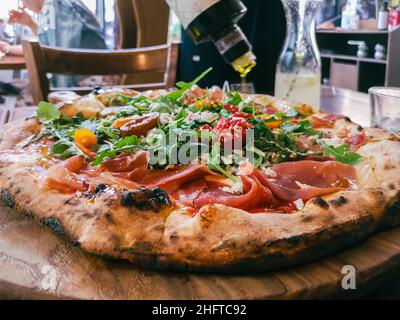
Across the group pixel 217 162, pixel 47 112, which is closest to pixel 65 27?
pixel 47 112

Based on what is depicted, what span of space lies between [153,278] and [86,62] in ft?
5.50

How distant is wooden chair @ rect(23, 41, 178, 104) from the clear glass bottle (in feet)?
2.48

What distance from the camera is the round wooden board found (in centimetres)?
71

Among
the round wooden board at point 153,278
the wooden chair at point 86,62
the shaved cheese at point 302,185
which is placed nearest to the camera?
the round wooden board at point 153,278

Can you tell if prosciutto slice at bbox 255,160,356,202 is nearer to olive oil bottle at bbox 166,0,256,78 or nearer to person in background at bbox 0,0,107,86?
olive oil bottle at bbox 166,0,256,78

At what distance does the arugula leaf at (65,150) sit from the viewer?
50.1 inches

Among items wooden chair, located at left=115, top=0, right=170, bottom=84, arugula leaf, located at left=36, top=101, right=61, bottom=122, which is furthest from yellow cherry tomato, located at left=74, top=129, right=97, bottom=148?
wooden chair, located at left=115, top=0, right=170, bottom=84

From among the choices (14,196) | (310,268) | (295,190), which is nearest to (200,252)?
(310,268)

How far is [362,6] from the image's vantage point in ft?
22.0

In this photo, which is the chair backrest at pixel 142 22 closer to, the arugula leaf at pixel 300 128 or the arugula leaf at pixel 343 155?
the arugula leaf at pixel 300 128

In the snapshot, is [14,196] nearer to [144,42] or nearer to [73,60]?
[73,60]

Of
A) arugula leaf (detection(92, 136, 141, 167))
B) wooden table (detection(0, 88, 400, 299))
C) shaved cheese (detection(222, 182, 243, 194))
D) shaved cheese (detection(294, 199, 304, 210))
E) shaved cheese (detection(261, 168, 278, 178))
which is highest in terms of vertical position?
arugula leaf (detection(92, 136, 141, 167))

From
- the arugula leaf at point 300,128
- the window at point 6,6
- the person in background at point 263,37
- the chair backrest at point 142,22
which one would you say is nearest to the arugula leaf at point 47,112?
the arugula leaf at point 300,128

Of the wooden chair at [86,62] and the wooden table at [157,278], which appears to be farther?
the wooden chair at [86,62]
